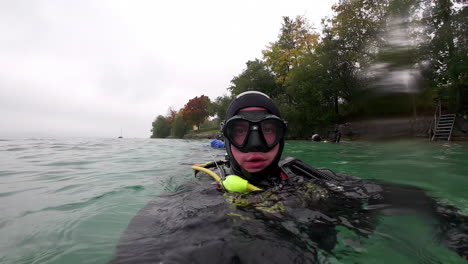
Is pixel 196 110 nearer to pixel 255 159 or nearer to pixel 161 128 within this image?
pixel 161 128

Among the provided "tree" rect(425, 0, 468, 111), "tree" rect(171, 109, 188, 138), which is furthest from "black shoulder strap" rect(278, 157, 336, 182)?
"tree" rect(171, 109, 188, 138)

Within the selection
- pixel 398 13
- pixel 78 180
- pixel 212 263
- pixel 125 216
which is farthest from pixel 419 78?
pixel 78 180

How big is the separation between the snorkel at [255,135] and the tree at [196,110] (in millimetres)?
51067

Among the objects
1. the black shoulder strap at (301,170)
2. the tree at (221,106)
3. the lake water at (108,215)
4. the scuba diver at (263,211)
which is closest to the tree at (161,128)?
the tree at (221,106)

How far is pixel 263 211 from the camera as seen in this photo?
6.15 ft

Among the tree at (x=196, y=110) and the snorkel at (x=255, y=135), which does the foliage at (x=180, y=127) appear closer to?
the tree at (x=196, y=110)

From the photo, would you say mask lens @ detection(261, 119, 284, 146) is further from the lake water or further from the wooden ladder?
the wooden ladder

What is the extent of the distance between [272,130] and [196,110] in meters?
51.6

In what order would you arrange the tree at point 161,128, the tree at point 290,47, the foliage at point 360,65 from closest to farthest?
the foliage at point 360,65 < the tree at point 290,47 < the tree at point 161,128

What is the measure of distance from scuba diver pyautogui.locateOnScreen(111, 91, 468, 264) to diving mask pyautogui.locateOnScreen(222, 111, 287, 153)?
12mm

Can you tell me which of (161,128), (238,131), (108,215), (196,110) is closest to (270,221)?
(238,131)

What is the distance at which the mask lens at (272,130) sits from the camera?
2.60 metres

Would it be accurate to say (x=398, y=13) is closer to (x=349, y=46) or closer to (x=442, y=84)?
(x=442, y=84)

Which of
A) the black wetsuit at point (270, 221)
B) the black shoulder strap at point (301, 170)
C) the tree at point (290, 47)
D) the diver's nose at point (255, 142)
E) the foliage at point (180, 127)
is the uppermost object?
the tree at point (290, 47)
